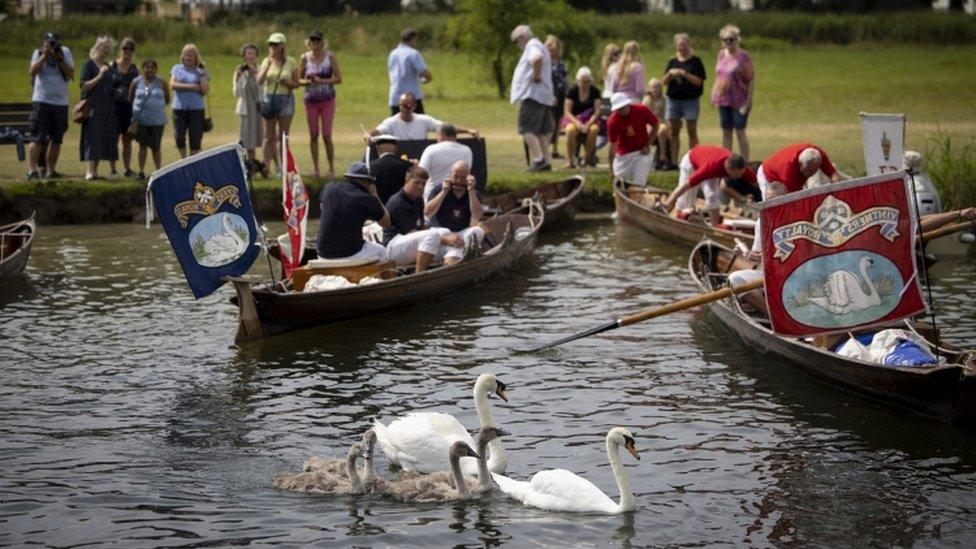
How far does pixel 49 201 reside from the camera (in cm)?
2369

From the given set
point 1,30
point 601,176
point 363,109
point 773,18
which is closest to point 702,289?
point 601,176

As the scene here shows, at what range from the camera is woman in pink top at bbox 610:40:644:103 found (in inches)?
1002

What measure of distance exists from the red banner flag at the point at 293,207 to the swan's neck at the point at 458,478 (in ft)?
19.1

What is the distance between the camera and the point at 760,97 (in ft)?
129

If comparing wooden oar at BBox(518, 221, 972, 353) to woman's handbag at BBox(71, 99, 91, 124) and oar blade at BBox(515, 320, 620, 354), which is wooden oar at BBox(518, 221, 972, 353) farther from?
woman's handbag at BBox(71, 99, 91, 124)

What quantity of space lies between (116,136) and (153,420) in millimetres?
11836

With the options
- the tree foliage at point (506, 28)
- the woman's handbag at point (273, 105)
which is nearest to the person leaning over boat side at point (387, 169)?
the woman's handbag at point (273, 105)

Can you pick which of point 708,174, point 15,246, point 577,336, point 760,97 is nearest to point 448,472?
point 577,336

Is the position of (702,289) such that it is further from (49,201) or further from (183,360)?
(49,201)

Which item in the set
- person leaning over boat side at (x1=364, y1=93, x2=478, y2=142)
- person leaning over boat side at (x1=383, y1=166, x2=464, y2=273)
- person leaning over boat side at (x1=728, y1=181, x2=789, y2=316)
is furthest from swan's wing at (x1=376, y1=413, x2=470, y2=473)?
person leaning over boat side at (x1=364, y1=93, x2=478, y2=142)

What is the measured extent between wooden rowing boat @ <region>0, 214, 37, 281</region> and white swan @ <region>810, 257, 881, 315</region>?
405 inches

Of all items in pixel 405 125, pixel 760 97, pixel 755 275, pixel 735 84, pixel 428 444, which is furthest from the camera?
pixel 760 97

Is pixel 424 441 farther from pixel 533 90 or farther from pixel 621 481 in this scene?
pixel 533 90

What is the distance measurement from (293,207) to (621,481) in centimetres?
664
